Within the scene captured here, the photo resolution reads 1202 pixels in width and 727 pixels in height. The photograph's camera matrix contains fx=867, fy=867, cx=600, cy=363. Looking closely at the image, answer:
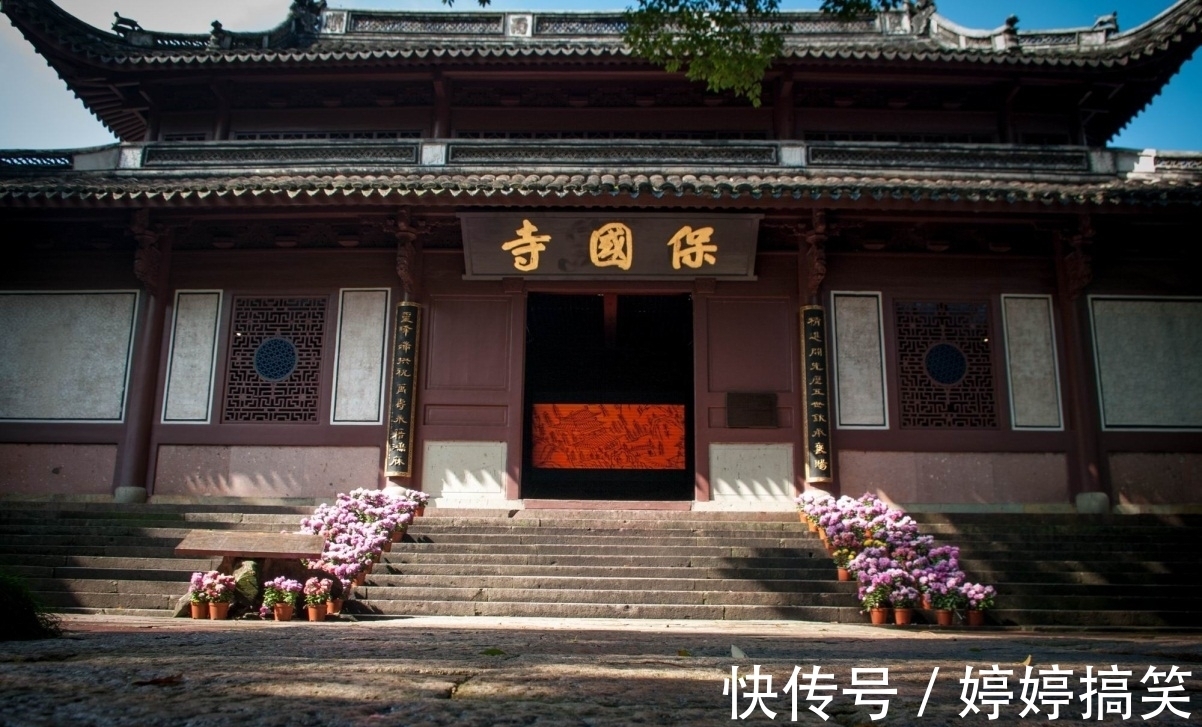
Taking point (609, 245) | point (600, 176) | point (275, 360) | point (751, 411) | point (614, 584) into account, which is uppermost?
point (600, 176)

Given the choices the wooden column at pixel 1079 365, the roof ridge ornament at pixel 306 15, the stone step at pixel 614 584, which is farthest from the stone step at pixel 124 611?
the roof ridge ornament at pixel 306 15

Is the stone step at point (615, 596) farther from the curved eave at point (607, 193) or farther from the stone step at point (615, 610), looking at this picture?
the curved eave at point (607, 193)

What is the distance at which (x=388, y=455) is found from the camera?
396 inches

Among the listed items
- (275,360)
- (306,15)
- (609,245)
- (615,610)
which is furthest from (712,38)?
(306,15)

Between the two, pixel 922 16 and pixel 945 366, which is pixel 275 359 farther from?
pixel 922 16

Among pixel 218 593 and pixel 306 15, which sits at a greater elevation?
pixel 306 15

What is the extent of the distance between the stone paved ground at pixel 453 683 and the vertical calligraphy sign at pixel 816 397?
20.1 feet

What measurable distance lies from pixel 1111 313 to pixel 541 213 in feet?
23.0

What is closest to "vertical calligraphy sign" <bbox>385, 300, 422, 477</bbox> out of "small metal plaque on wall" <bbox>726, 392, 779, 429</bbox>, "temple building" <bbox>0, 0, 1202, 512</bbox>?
"temple building" <bbox>0, 0, 1202, 512</bbox>

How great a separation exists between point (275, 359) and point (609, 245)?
4.35 metres

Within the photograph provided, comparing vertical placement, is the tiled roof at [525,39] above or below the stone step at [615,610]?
above

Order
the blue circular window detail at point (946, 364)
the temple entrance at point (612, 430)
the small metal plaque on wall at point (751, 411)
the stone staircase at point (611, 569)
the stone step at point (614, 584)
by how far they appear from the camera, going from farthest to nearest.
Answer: the temple entrance at point (612, 430)
the blue circular window detail at point (946, 364)
the small metal plaque on wall at point (751, 411)
the stone step at point (614, 584)
the stone staircase at point (611, 569)

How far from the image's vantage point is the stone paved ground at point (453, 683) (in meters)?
1.83

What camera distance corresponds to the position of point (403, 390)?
10.2m
